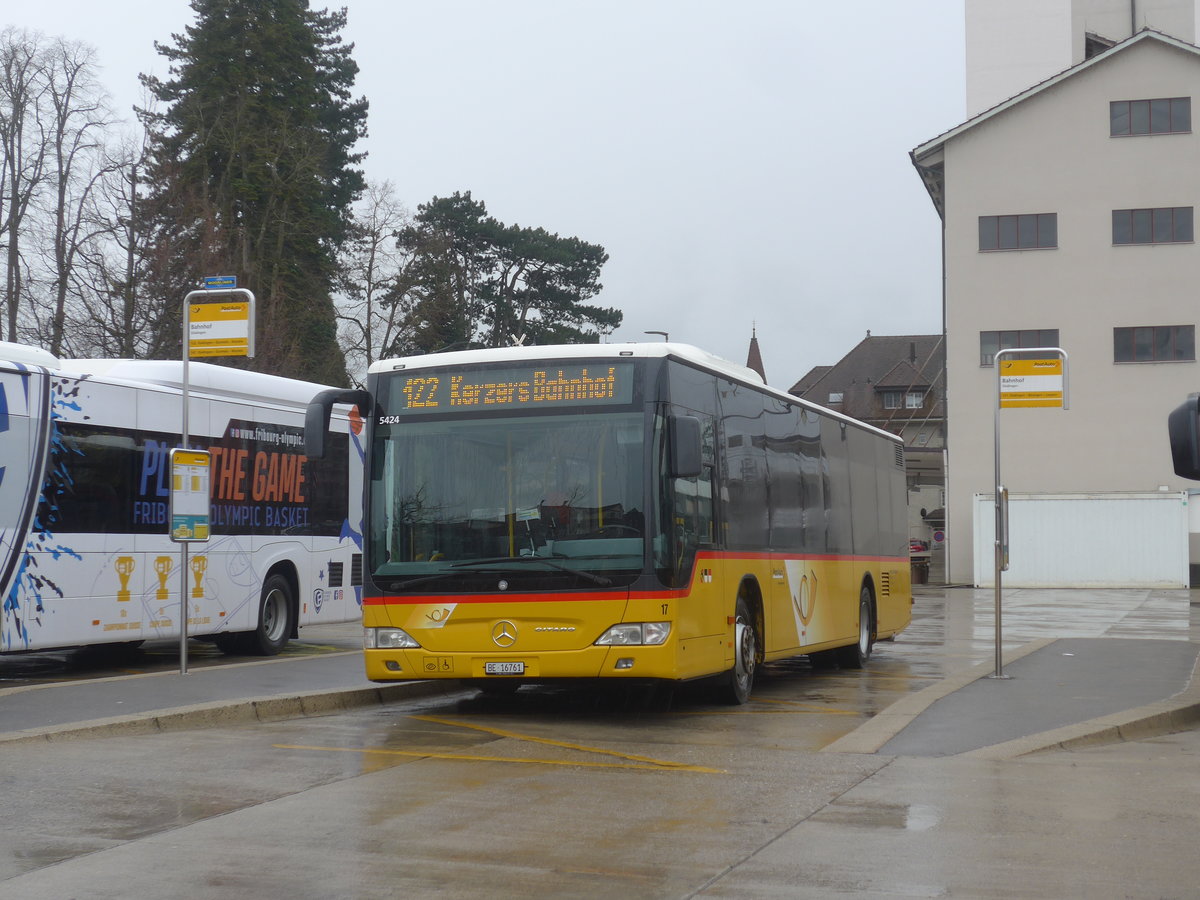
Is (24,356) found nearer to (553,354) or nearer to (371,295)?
(553,354)

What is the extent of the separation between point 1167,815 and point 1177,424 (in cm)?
262

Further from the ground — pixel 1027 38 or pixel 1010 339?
pixel 1027 38

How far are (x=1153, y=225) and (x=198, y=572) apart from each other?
37.3 meters

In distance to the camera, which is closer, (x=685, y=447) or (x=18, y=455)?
(x=685, y=447)

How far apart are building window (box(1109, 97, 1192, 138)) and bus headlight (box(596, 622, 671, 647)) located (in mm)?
40325

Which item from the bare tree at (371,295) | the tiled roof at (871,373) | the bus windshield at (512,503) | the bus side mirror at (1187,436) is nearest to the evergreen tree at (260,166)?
the bare tree at (371,295)

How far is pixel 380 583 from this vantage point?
1227 cm

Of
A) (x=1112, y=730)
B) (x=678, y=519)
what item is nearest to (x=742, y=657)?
(x=678, y=519)

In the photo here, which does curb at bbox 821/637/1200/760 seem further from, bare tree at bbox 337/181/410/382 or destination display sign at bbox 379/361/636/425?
bare tree at bbox 337/181/410/382

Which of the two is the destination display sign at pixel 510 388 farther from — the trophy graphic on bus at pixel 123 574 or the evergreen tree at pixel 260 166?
the evergreen tree at pixel 260 166

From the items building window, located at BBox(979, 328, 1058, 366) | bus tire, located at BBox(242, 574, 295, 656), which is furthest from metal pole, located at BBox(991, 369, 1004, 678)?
building window, located at BBox(979, 328, 1058, 366)

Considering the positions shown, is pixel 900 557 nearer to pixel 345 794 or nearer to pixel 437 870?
pixel 345 794

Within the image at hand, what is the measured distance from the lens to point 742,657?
45.2 feet

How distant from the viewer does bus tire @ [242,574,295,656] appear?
1869cm
